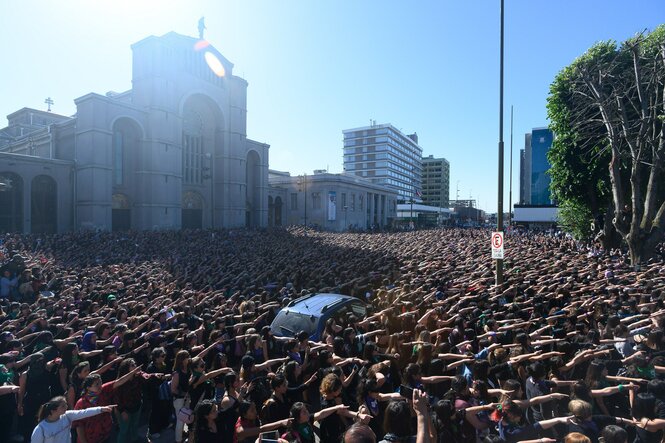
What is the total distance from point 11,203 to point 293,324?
35.0m

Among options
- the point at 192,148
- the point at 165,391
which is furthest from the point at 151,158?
the point at 165,391

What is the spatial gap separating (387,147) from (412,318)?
106 meters

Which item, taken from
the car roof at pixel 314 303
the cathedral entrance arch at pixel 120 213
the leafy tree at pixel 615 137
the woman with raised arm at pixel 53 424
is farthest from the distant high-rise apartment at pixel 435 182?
the woman with raised arm at pixel 53 424

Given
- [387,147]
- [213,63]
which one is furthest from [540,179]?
[387,147]

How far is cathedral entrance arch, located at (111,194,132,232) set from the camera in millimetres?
37819

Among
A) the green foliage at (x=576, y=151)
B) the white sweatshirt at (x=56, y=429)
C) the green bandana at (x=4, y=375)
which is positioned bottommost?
the white sweatshirt at (x=56, y=429)

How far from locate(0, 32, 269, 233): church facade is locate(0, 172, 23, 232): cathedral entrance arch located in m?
Answer: 0.06

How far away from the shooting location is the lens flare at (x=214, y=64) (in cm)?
4387

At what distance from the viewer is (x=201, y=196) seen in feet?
148

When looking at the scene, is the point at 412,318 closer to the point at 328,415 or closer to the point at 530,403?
the point at 530,403

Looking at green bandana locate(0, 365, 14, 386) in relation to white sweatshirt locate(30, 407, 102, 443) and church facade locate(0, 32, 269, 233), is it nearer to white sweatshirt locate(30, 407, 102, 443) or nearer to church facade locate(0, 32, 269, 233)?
white sweatshirt locate(30, 407, 102, 443)

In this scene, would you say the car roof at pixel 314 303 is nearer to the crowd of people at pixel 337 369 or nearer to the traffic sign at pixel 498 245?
the crowd of people at pixel 337 369

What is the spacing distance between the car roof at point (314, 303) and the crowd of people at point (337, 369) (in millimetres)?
439

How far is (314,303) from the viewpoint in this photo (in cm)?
790
